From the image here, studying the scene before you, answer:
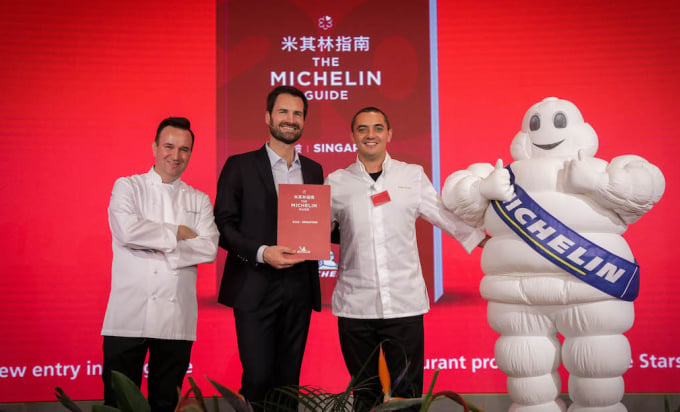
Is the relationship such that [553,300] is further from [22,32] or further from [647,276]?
[22,32]

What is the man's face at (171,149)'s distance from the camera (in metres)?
2.68

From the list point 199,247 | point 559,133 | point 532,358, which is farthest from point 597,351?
point 199,247

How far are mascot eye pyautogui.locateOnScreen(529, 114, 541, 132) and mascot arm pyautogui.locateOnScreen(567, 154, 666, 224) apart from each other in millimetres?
284

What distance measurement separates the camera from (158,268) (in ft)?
8.55

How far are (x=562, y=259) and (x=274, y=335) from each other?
4.26ft

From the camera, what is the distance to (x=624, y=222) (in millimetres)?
2529

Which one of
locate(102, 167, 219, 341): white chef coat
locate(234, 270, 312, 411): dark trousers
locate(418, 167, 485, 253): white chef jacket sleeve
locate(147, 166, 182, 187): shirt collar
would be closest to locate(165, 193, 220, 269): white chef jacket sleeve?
locate(102, 167, 219, 341): white chef coat

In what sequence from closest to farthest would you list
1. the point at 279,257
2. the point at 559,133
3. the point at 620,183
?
1. the point at 620,183
2. the point at 279,257
3. the point at 559,133

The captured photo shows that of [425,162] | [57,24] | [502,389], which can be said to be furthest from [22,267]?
[502,389]

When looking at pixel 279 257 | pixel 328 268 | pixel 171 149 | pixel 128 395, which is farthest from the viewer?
pixel 328 268

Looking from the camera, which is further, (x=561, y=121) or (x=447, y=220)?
(x=447, y=220)

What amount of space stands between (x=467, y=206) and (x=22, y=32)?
3.18 m

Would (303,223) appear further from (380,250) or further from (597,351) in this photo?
(597,351)

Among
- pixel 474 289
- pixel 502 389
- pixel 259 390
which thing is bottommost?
pixel 502 389
